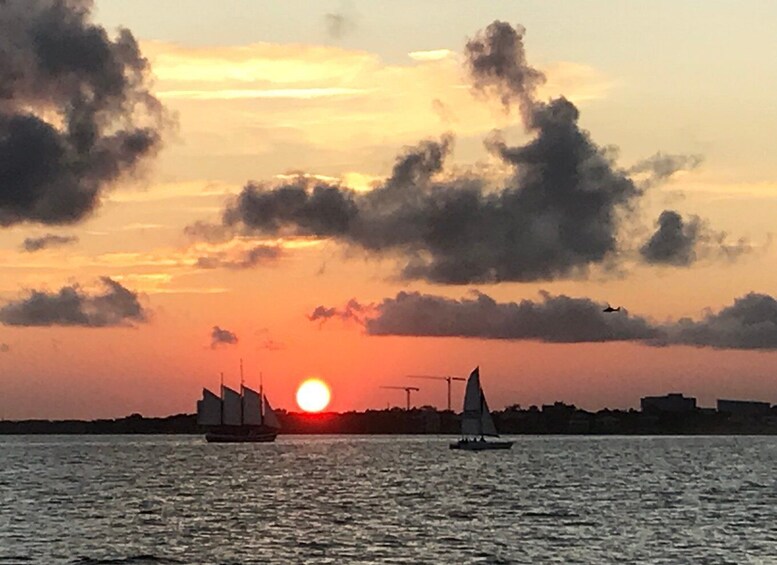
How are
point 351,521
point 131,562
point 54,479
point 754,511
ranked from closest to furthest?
point 131,562 → point 351,521 → point 754,511 → point 54,479

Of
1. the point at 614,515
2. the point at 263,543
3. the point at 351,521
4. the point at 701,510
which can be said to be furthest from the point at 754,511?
the point at 263,543

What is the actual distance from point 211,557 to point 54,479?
10770 centimetres

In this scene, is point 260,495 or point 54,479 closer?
point 260,495

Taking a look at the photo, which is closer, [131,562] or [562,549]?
[131,562]

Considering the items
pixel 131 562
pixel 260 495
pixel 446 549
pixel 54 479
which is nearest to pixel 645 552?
pixel 446 549

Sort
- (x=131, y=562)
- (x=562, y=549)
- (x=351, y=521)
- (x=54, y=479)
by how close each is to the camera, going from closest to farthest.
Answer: (x=131, y=562) → (x=562, y=549) → (x=351, y=521) → (x=54, y=479)

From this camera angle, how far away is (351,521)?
11638 centimetres

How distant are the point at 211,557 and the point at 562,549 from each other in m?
21.2

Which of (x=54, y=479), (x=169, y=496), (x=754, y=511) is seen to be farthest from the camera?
(x=54, y=479)

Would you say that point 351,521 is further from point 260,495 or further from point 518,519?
point 260,495

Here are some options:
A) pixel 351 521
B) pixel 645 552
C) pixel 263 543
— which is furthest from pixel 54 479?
pixel 645 552

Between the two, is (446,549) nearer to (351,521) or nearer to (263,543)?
(263,543)

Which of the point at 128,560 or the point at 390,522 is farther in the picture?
the point at 390,522

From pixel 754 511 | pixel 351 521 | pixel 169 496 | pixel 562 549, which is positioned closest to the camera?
pixel 562 549
